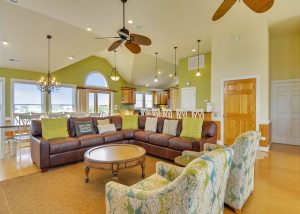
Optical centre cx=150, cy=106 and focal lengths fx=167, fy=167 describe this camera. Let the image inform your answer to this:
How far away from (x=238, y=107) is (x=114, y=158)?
167 inches

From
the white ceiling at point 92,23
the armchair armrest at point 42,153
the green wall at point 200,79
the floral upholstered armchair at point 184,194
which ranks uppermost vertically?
the white ceiling at point 92,23

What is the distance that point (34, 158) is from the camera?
363 cm

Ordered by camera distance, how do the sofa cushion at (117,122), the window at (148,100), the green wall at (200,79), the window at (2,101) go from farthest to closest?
the window at (148,100), the green wall at (200,79), the window at (2,101), the sofa cushion at (117,122)

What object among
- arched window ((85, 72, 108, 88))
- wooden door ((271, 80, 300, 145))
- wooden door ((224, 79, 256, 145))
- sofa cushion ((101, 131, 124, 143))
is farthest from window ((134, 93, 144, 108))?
wooden door ((271, 80, 300, 145))

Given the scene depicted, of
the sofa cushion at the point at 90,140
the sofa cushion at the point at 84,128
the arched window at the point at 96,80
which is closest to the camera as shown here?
the sofa cushion at the point at 90,140

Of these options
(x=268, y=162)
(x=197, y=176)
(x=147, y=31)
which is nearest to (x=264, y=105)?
(x=268, y=162)

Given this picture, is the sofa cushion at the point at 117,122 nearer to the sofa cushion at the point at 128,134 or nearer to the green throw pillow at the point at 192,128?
the sofa cushion at the point at 128,134

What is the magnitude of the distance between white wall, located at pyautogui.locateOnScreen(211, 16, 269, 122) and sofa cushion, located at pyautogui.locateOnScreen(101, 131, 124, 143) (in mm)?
3278

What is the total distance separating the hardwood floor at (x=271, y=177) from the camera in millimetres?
2184

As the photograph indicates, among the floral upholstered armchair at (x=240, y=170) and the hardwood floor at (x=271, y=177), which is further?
the hardwood floor at (x=271, y=177)

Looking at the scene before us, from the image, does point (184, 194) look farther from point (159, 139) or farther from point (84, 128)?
point (84, 128)

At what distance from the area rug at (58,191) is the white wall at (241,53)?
12.4 feet


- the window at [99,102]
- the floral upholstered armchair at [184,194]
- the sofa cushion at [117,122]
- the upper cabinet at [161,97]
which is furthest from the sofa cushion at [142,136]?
the upper cabinet at [161,97]

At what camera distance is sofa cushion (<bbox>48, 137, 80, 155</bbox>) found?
346cm
